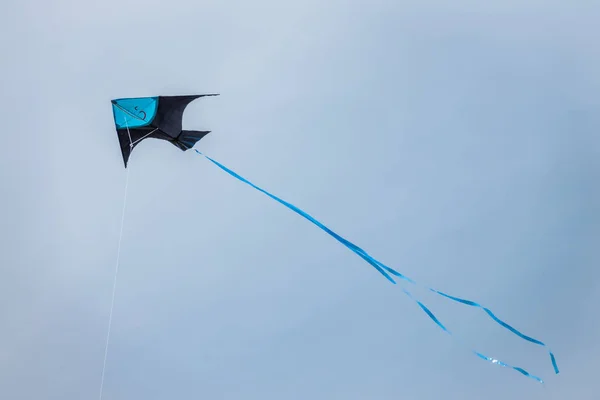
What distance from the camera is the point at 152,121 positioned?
12.9 metres

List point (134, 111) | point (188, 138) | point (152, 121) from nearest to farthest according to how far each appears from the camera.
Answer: point (134, 111)
point (152, 121)
point (188, 138)

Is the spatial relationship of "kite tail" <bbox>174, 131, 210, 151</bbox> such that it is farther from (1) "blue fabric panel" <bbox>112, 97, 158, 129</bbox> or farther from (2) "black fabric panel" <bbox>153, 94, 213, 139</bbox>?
(1) "blue fabric panel" <bbox>112, 97, 158, 129</bbox>

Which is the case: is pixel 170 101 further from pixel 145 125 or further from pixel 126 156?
pixel 126 156

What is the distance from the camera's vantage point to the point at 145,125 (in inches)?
511

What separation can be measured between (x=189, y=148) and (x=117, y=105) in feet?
6.26

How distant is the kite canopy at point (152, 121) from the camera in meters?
12.5

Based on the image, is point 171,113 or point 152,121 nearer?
point 171,113

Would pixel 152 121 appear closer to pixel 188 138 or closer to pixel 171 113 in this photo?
pixel 171 113

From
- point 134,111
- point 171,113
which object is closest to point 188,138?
point 171,113

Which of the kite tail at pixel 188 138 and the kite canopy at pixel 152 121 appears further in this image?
the kite tail at pixel 188 138

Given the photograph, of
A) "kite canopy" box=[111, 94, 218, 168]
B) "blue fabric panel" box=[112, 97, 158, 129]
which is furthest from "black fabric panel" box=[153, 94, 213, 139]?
"blue fabric panel" box=[112, 97, 158, 129]

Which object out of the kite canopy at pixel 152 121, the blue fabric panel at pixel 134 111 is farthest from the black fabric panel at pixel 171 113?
the blue fabric panel at pixel 134 111

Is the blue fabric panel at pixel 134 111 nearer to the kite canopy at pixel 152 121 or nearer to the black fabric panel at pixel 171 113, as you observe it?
the kite canopy at pixel 152 121

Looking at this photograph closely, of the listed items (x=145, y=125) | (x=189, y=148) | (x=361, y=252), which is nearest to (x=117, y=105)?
(x=145, y=125)
